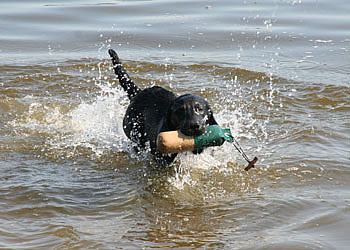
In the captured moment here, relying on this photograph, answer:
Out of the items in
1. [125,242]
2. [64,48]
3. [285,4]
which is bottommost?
[125,242]

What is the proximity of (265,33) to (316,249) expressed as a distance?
8057mm

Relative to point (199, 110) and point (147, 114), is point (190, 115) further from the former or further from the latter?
point (147, 114)

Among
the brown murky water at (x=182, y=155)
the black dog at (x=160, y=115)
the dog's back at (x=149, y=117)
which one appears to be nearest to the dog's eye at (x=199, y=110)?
the black dog at (x=160, y=115)

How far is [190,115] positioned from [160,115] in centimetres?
96

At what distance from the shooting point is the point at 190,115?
206 inches

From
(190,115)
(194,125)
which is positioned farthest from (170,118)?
(194,125)

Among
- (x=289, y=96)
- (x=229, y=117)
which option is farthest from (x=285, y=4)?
(x=229, y=117)

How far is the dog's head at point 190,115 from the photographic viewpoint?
5152 millimetres

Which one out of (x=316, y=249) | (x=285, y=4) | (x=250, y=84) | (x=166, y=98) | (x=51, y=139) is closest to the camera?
(x=316, y=249)

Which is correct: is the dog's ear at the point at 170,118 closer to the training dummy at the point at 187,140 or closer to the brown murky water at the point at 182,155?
the training dummy at the point at 187,140

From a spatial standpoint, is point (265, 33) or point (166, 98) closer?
point (166, 98)

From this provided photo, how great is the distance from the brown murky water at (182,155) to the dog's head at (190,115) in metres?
0.69

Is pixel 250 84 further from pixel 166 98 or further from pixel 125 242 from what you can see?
pixel 125 242

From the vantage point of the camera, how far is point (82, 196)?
560cm
